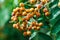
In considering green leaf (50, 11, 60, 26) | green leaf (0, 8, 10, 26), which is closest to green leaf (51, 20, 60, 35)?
green leaf (50, 11, 60, 26)

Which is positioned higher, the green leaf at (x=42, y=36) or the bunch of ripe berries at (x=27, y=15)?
the bunch of ripe berries at (x=27, y=15)

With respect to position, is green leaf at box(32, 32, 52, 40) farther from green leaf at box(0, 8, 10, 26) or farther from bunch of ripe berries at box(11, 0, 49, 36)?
green leaf at box(0, 8, 10, 26)

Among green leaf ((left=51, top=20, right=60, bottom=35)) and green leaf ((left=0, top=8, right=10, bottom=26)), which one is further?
green leaf ((left=0, top=8, right=10, bottom=26))

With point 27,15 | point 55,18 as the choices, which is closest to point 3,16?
point 27,15

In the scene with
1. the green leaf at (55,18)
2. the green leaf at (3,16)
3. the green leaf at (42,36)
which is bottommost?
the green leaf at (42,36)

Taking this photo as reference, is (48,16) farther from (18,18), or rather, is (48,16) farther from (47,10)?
(18,18)

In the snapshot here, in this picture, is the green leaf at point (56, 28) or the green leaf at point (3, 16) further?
the green leaf at point (3, 16)

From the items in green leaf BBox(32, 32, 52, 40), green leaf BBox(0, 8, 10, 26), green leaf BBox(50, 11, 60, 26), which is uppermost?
green leaf BBox(0, 8, 10, 26)

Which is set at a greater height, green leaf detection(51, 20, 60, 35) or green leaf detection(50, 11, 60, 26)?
green leaf detection(50, 11, 60, 26)

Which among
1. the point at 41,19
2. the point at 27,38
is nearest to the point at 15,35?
the point at 27,38

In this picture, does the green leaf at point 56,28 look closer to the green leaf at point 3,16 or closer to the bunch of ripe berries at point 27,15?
the bunch of ripe berries at point 27,15

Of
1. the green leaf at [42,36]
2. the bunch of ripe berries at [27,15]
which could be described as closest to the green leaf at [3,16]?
the bunch of ripe berries at [27,15]
